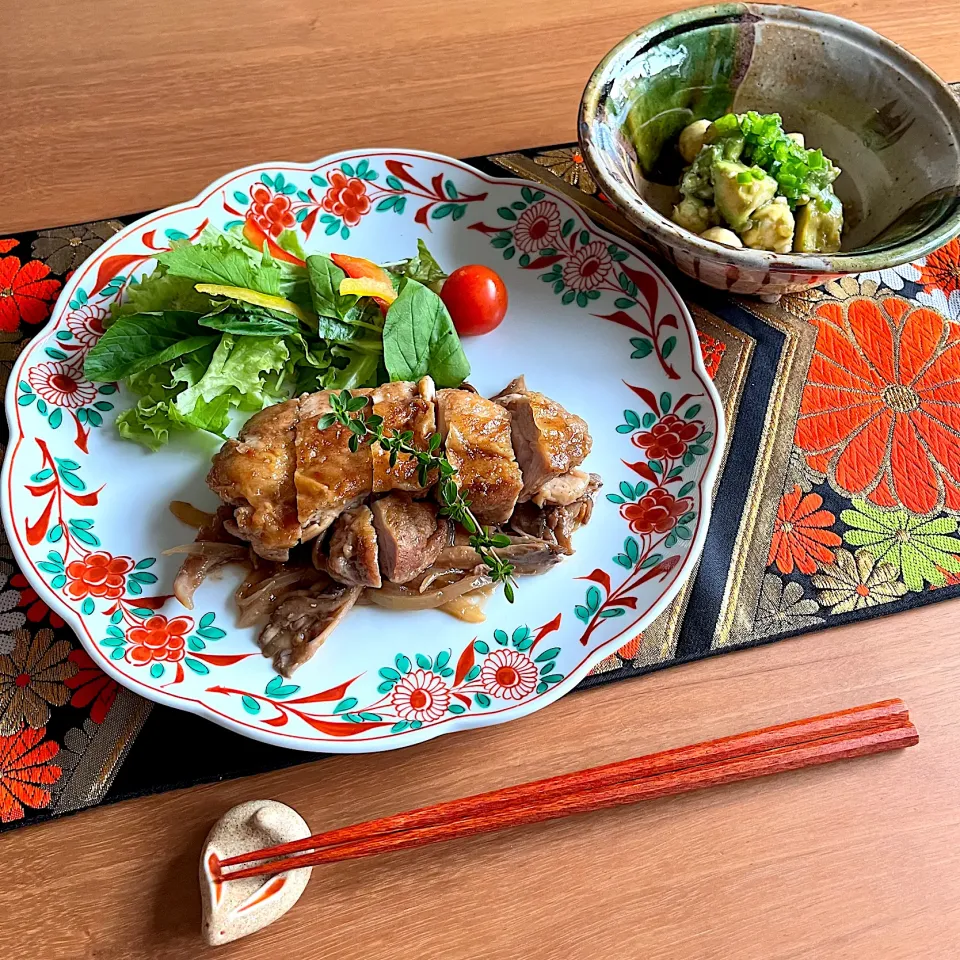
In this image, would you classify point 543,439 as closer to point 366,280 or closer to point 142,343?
point 366,280

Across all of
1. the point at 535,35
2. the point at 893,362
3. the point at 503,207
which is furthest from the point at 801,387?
the point at 535,35

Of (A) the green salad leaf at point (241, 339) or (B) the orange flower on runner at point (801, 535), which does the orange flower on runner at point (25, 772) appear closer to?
(A) the green salad leaf at point (241, 339)

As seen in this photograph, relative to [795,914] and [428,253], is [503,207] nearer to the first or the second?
[428,253]

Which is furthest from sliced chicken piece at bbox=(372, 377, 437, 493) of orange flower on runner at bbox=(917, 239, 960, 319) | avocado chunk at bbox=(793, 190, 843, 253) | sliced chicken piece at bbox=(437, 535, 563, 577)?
orange flower on runner at bbox=(917, 239, 960, 319)

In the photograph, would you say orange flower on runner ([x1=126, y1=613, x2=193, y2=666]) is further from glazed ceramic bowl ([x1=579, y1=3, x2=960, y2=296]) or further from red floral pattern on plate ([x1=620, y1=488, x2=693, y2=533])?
glazed ceramic bowl ([x1=579, y1=3, x2=960, y2=296])

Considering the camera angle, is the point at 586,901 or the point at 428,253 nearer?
the point at 586,901
